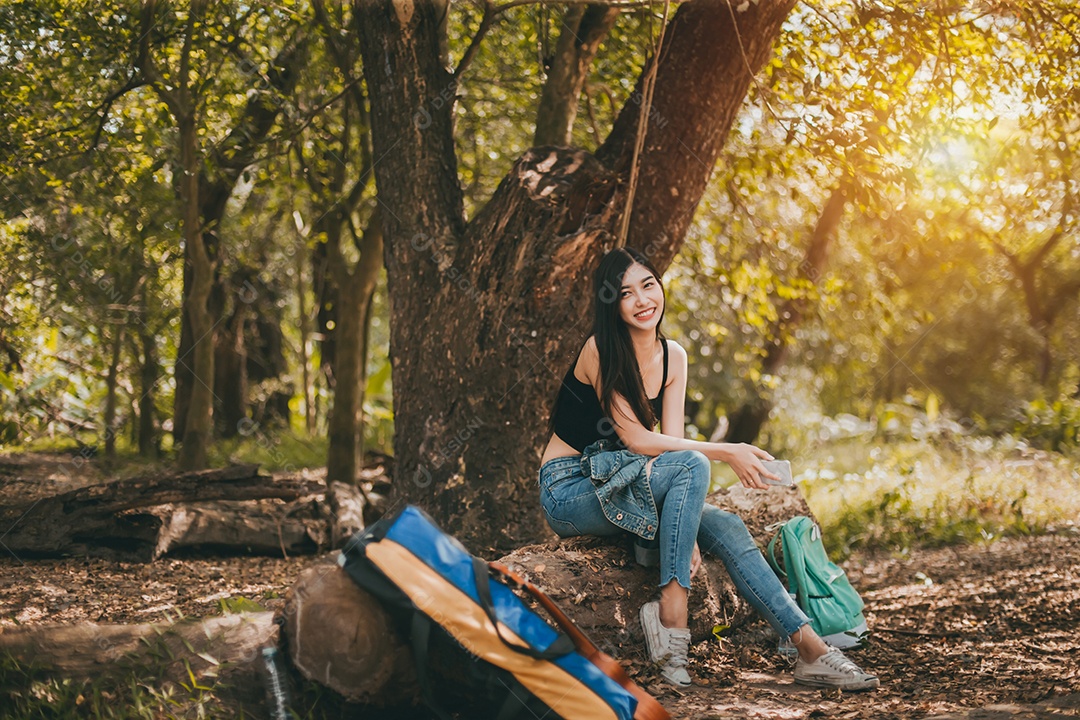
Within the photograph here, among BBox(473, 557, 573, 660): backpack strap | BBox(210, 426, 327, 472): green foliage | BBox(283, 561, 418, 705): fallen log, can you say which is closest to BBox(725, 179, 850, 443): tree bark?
BBox(473, 557, 573, 660): backpack strap

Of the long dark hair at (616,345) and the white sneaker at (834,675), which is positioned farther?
the long dark hair at (616,345)

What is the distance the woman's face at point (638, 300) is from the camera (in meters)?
3.78

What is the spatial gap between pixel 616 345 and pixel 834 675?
5.25ft

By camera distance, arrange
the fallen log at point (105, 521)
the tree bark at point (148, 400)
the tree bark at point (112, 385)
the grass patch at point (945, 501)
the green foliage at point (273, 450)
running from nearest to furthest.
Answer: the fallen log at point (105, 521)
the grass patch at point (945, 501)
the tree bark at point (112, 385)
the tree bark at point (148, 400)
the green foliage at point (273, 450)

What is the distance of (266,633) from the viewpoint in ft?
Answer: 9.61

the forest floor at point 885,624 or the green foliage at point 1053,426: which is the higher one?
the green foliage at point 1053,426

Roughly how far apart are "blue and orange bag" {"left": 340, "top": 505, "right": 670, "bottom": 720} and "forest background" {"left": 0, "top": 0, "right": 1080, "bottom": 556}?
2.06 meters

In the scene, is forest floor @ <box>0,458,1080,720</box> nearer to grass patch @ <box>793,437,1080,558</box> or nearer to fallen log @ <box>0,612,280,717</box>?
fallen log @ <box>0,612,280,717</box>

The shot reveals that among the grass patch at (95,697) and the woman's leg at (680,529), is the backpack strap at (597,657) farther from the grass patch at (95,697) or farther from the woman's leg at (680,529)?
the grass patch at (95,697)

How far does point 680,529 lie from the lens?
11.5 feet

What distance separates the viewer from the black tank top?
3793 mm

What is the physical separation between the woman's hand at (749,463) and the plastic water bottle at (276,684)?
5.85 feet

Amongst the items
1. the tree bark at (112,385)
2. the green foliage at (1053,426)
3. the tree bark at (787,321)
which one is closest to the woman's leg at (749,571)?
the tree bark at (787,321)

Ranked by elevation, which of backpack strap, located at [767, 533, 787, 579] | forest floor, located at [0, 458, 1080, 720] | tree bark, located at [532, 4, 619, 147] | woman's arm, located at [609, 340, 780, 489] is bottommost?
forest floor, located at [0, 458, 1080, 720]
